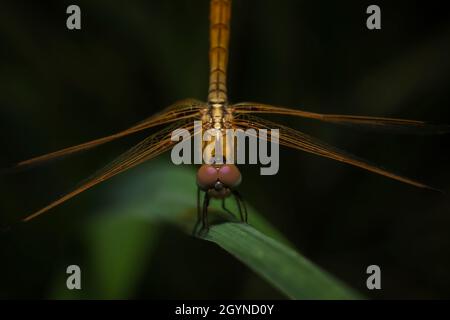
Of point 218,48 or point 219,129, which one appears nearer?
point 219,129

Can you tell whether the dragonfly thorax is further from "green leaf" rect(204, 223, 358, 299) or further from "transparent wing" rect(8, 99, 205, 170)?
"green leaf" rect(204, 223, 358, 299)

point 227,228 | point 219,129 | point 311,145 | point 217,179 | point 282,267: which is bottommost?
point 282,267

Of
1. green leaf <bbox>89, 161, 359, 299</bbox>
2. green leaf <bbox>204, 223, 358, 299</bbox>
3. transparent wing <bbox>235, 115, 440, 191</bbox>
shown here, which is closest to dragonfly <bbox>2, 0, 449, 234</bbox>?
transparent wing <bbox>235, 115, 440, 191</bbox>

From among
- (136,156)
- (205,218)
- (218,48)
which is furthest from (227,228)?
(218,48)

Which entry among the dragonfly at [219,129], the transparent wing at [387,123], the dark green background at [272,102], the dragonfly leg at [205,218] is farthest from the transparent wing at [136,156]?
the dark green background at [272,102]

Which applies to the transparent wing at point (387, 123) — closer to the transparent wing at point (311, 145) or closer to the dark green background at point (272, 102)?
the transparent wing at point (311, 145)

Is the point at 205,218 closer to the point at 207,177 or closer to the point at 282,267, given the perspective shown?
the point at 207,177

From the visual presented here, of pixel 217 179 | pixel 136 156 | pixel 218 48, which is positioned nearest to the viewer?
pixel 136 156

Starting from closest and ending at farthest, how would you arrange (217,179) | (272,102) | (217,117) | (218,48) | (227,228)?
(227,228)
(217,179)
(217,117)
(218,48)
(272,102)

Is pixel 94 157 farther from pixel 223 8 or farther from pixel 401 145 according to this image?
pixel 401 145
